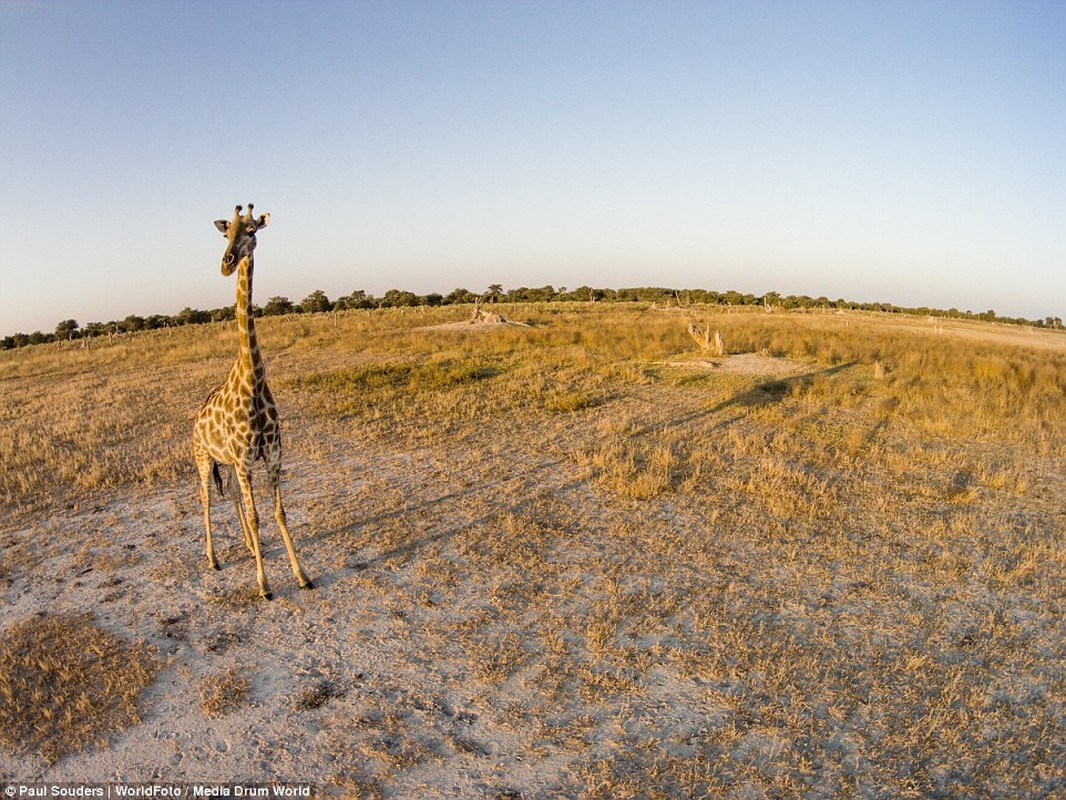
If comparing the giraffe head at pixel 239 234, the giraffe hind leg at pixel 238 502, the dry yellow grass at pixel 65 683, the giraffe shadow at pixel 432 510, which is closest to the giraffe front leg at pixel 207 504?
the giraffe hind leg at pixel 238 502

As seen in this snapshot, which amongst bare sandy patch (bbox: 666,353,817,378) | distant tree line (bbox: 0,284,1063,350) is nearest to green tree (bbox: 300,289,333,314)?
distant tree line (bbox: 0,284,1063,350)

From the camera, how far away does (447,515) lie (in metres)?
7.50

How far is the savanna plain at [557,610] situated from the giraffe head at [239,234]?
329 cm

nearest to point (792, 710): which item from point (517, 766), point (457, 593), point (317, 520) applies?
point (517, 766)

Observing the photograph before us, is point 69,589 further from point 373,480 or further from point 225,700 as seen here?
point 373,480

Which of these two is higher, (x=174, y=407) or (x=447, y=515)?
(x=174, y=407)

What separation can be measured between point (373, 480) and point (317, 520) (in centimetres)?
139

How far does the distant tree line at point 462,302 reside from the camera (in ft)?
184

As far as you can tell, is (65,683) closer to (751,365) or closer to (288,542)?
(288,542)

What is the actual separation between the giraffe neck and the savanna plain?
224 centimetres

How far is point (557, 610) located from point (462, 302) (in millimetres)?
66508

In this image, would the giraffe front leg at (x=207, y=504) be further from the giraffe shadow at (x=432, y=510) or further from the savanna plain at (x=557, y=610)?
the giraffe shadow at (x=432, y=510)

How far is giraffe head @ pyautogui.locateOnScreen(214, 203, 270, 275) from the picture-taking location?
507cm

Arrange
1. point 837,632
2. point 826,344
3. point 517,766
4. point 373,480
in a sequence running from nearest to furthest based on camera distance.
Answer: point 517,766 → point 837,632 → point 373,480 → point 826,344
